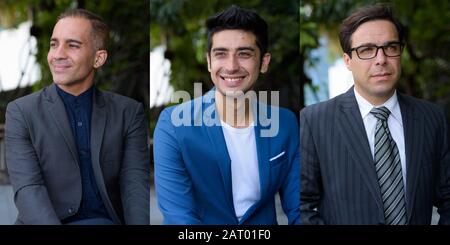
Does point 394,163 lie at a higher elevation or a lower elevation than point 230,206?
higher

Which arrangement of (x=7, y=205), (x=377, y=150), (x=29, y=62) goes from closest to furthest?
(x=377, y=150), (x=7, y=205), (x=29, y=62)

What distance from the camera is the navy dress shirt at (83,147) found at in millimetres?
3246

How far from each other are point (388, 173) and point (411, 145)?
6.7 inches

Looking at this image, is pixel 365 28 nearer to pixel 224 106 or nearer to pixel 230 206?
pixel 224 106

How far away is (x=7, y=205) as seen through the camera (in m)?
3.42

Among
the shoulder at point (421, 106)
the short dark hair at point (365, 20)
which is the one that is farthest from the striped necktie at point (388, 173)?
the short dark hair at point (365, 20)

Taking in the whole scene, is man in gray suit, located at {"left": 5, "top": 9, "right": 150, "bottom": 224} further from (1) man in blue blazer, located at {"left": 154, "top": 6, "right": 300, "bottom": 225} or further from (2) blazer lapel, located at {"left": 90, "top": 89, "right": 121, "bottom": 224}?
(1) man in blue blazer, located at {"left": 154, "top": 6, "right": 300, "bottom": 225}

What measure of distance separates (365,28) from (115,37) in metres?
1.27

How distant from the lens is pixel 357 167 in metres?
3.19

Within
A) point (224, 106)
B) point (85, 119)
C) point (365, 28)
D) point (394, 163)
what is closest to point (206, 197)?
point (224, 106)

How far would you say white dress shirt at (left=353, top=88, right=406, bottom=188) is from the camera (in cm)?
319

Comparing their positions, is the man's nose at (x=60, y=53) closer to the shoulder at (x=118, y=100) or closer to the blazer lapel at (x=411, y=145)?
the shoulder at (x=118, y=100)

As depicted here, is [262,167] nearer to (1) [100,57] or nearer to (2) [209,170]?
(2) [209,170]
